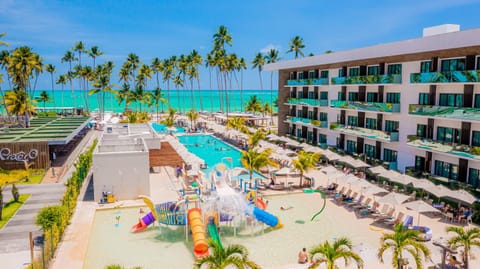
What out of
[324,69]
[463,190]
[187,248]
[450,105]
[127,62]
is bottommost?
[187,248]

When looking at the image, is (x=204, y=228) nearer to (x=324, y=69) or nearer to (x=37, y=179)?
(x=37, y=179)

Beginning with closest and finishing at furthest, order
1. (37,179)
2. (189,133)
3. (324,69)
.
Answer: (37,179)
(324,69)
(189,133)

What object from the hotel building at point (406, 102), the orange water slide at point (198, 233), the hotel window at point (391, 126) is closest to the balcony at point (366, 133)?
the hotel building at point (406, 102)

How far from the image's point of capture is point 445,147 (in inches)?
1239

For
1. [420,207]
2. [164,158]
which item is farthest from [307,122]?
[420,207]

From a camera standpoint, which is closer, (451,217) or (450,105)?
(451,217)

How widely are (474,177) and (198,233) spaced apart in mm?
22370

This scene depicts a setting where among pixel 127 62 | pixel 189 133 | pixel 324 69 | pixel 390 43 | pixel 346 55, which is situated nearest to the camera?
pixel 390 43

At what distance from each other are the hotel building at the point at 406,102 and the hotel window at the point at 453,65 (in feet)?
0.27

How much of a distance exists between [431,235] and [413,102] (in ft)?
54.1

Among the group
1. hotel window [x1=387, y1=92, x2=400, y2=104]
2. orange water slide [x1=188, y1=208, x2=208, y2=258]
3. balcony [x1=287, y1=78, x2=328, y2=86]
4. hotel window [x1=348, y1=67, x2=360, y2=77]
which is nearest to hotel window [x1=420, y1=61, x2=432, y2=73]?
hotel window [x1=387, y1=92, x2=400, y2=104]

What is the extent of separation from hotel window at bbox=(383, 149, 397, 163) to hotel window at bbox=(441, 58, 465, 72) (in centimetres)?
969

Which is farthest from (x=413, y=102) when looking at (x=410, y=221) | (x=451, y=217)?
(x=410, y=221)

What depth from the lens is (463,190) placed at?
27109 mm
